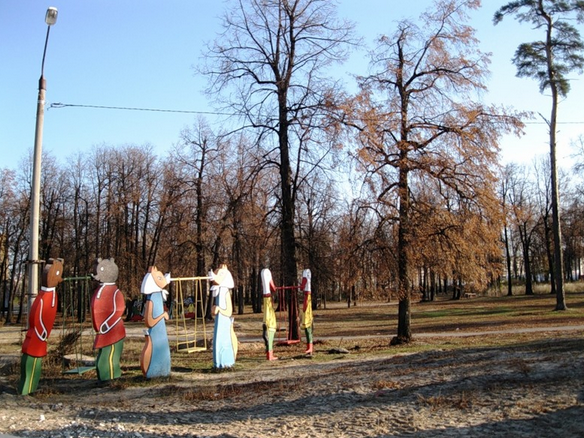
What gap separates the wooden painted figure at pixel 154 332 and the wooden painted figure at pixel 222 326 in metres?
1.59

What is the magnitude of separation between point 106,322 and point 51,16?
6.64 metres

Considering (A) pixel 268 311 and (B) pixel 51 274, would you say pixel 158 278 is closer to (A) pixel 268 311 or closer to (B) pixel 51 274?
(B) pixel 51 274

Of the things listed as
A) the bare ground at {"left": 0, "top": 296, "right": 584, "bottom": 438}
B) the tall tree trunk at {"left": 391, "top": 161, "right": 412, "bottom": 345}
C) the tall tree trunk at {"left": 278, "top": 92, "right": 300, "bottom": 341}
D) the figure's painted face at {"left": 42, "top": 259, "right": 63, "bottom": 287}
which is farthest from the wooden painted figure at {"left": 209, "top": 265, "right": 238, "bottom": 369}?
the tall tree trunk at {"left": 391, "top": 161, "right": 412, "bottom": 345}

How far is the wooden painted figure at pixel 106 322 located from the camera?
11945mm

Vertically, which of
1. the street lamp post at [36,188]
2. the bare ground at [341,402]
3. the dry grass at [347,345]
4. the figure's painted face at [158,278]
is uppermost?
the street lamp post at [36,188]

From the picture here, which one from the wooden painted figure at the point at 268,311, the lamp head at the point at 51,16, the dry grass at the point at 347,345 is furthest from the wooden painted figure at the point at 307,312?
the lamp head at the point at 51,16

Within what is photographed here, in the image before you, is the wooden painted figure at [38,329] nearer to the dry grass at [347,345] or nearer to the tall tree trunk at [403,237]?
the dry grass at [347,345]

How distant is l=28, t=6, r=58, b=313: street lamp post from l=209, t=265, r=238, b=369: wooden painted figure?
13.7ft

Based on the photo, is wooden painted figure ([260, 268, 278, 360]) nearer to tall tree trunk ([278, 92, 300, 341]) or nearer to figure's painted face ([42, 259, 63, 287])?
tall tree trunk ([278, 92, 300, 341])

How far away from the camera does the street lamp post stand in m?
11.7

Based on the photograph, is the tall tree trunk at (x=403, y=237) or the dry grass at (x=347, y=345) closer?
the dry grass at (x=347, y=345)

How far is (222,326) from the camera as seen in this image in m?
Answer: 14.1

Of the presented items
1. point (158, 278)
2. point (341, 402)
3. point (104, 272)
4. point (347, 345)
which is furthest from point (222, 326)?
point (347, 345)

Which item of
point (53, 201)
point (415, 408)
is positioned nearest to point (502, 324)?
point (415, 408)
